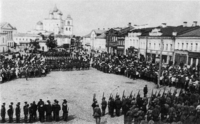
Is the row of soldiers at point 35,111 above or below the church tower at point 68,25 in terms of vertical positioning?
below

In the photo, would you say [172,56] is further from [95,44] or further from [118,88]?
[95,44]

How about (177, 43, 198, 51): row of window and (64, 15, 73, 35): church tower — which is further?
(64, 15, 73, 35): church tower

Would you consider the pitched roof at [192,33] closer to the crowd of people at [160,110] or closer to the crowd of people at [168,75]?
the crowd of people at [168,75]

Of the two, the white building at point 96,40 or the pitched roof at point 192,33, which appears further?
the white building at point 96,40

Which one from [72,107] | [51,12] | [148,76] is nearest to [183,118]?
[72,107]

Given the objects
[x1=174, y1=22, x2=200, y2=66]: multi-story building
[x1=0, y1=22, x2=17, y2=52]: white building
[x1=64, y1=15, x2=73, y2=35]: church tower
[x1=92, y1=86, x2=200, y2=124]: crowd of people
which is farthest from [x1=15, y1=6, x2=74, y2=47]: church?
[x1=92, y1=86, x2=200, y2=124]: crowd of people

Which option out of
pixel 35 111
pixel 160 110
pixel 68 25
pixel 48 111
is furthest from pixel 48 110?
pixel 68 25

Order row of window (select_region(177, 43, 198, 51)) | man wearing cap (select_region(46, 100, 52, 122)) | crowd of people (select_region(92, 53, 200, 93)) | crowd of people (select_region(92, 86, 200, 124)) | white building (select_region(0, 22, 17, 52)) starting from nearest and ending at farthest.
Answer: crowd of people (select_region(92, 86, 200, 124)), man wearing cap (select_region(46, 100, 52, 122)), crowd of people (select_region(92, 53, 200, 93)), row of window (select_region(177, 43, 198, 51)), white building (select_region(0, 22, 17, 52))

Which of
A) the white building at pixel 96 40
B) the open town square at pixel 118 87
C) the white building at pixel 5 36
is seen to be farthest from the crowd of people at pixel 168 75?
the white building at pixel 5 36

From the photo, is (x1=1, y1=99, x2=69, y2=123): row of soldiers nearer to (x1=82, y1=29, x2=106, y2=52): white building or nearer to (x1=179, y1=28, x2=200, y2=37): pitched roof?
(x1=179, y1=28, x2=200, y2=37): pitched roof
